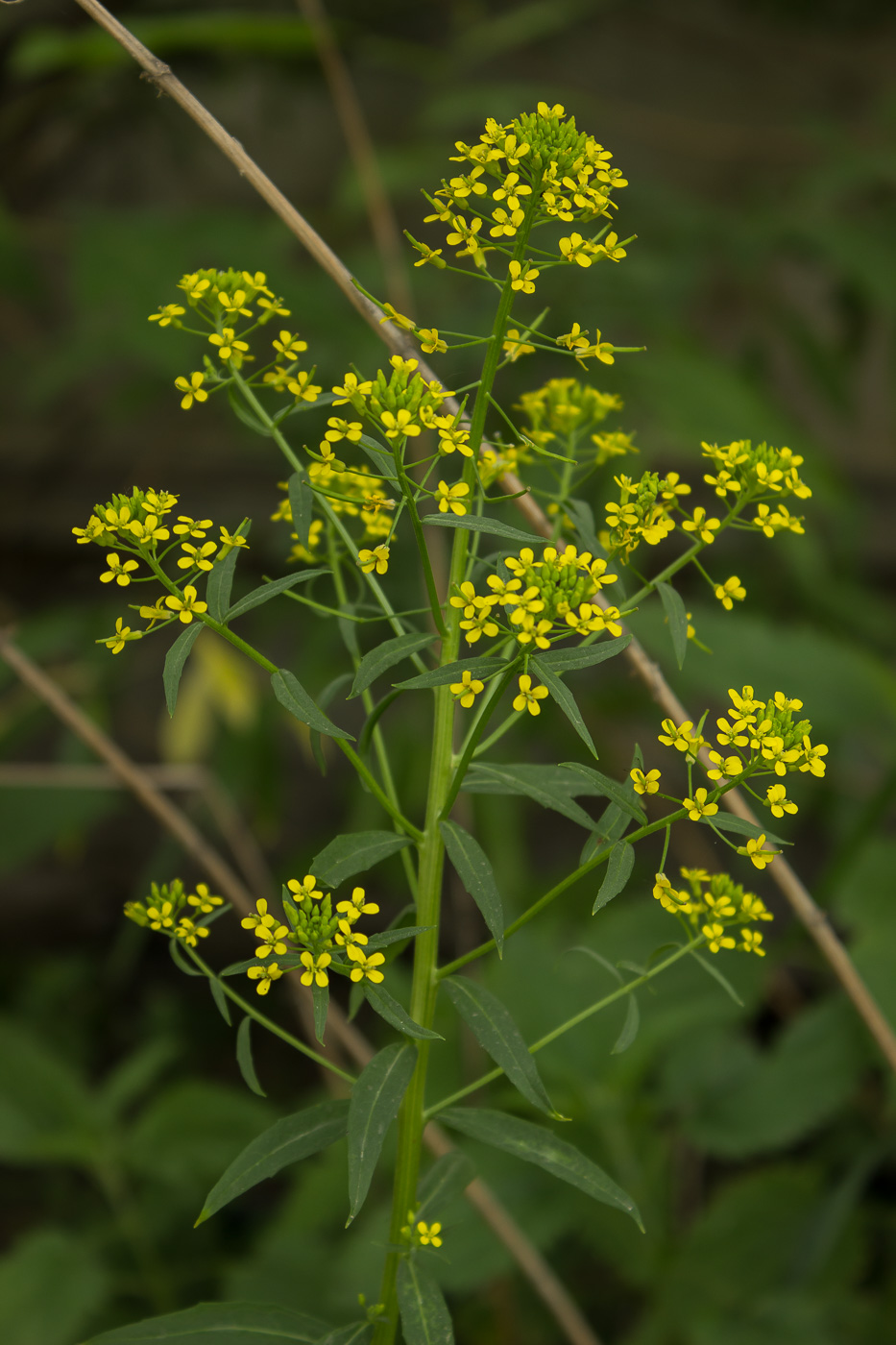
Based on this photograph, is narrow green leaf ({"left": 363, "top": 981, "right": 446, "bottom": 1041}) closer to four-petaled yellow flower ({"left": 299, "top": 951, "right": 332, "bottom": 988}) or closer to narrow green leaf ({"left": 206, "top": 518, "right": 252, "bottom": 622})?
four-petaled yellow flower ({"left": 299, "top": 951, "right": 332, "bottom": 988})

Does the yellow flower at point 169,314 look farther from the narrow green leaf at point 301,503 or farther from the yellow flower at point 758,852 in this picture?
the yellow flower at point 758,852

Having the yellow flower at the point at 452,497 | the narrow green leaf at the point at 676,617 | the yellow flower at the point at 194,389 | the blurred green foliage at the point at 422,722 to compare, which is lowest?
the blurred green foliage at the point at 422,722

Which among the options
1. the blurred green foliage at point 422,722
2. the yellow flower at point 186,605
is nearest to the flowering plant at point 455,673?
the yellow flower at point 186,605

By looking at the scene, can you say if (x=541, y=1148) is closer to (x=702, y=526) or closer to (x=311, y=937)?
(x=311, y=937)

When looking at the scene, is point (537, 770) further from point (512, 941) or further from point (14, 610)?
point (14, 610)

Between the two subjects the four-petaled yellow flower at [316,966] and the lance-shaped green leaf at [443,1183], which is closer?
the four-petaled yellow flower at [316,966]

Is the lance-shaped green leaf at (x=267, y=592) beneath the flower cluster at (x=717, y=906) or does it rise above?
above
